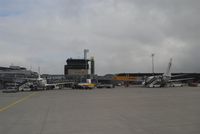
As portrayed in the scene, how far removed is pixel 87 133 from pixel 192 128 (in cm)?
389

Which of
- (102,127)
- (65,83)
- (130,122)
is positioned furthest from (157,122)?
(65,83)

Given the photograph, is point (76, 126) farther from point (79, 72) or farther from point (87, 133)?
point (79, 72)

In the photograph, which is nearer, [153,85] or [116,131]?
[116,131]

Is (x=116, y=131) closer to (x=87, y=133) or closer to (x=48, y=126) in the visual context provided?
(x=87, y=133)

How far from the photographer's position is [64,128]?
36.6 ft

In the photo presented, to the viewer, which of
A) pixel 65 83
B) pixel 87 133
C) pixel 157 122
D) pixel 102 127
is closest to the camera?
pixel 87 133

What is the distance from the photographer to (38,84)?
7481 cm

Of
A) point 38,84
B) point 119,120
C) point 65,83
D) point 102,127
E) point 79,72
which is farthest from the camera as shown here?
point 79,72

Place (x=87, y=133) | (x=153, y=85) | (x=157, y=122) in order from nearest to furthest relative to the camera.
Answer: (x=87, y=133), (x=157, y=122), (x=153, y=85)

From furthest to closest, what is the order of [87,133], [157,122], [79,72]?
[79,72], [157,122], [87,133]

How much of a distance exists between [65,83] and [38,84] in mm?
15989

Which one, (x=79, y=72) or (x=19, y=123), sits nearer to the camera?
(x=19, y=123)

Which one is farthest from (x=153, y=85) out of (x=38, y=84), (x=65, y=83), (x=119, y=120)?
(x=119, y=120)

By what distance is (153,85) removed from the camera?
Result: 83.9m
